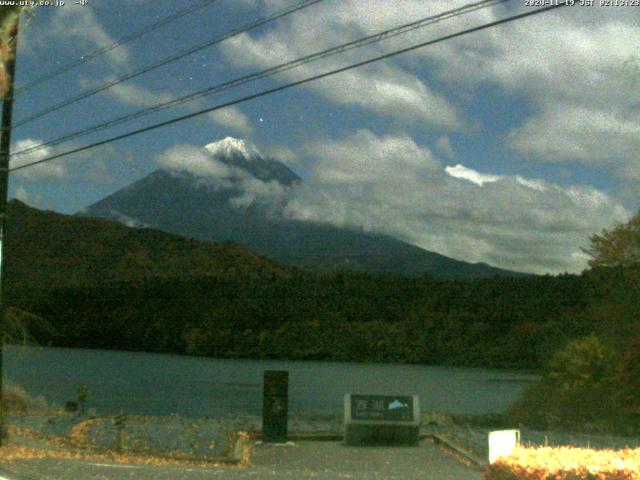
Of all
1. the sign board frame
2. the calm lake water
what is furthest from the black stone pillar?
the calm lake water

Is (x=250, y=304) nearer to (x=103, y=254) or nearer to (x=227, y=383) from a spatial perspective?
(x=227, y=383)

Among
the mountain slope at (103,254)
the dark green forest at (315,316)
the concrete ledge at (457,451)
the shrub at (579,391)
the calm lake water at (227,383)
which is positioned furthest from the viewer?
the mountain slope at (103,254)

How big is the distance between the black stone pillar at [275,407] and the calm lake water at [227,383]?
14.3 meters

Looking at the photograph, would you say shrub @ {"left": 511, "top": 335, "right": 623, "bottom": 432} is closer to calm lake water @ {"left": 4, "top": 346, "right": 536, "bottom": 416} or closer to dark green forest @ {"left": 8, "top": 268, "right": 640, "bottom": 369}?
calm lake water @ {"left": 4, "top": 346, "right": 536, "bottom": 416}

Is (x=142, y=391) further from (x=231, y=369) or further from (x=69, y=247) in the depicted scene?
(x=69, y=247)

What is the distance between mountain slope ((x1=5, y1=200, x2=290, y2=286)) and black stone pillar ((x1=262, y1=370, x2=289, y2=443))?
4559 centimetres

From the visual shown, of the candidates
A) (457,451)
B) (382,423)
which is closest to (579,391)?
(382,423)

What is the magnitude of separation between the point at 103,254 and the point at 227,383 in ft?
87.8

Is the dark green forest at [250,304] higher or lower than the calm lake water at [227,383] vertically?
higher

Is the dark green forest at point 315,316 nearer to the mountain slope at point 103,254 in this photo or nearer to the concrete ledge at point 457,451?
the mountain slope at point 103,254

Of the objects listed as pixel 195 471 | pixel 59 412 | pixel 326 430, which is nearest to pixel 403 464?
pixel 195 471

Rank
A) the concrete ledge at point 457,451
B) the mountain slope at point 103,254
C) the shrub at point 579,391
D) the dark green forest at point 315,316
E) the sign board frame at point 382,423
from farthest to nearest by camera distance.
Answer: the mountain slope at point 103,254 → the dark green forest at point 315,316 → the shrub at point 579,391 → the sign board frame at point 382,423 → the concrete ledge at point 457,451

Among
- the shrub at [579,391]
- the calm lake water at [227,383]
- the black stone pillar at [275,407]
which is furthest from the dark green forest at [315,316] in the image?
the black stone pillar at [275,407]

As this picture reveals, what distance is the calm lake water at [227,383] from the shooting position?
46625 mm
